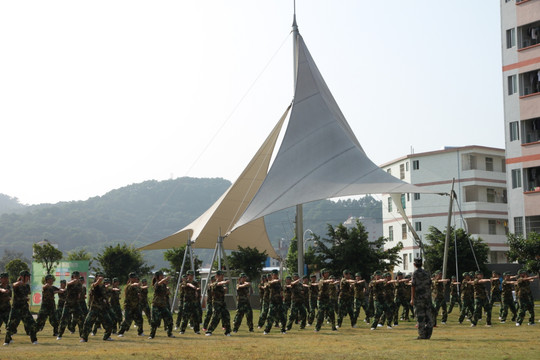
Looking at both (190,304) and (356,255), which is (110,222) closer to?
(356,255)

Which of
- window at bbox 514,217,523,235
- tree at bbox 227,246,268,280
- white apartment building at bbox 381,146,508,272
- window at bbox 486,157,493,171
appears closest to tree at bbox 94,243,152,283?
tree at bbox 227,246,268,280

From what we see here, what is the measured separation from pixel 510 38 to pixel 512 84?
3084 mm

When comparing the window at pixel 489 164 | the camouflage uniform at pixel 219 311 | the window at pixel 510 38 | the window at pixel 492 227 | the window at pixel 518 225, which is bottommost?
the camouflage uniform at pixel 219 311

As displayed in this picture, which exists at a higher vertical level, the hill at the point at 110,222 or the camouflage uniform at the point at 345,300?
the hill at the point at 110,222

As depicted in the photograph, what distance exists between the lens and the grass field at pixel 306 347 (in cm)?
1230

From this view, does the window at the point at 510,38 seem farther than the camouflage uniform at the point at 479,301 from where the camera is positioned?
Yes

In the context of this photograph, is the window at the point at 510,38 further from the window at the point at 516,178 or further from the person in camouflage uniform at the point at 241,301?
the person in camouflage uniform at the point at 241,301

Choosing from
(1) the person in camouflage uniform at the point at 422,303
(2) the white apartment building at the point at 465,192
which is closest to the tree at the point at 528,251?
(1) the person in camouflage uniform at the point at 422,303

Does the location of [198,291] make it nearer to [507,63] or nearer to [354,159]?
[354,159]

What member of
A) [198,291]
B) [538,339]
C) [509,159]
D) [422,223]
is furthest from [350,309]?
[422,223]

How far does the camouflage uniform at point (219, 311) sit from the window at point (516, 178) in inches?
1186

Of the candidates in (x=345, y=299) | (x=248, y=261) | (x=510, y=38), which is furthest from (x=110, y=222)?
(x=345, y=299)

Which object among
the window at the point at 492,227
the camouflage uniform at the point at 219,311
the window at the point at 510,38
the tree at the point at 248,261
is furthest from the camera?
the window at the point at 492,227

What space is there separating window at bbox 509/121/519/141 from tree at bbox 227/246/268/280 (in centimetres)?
1737
